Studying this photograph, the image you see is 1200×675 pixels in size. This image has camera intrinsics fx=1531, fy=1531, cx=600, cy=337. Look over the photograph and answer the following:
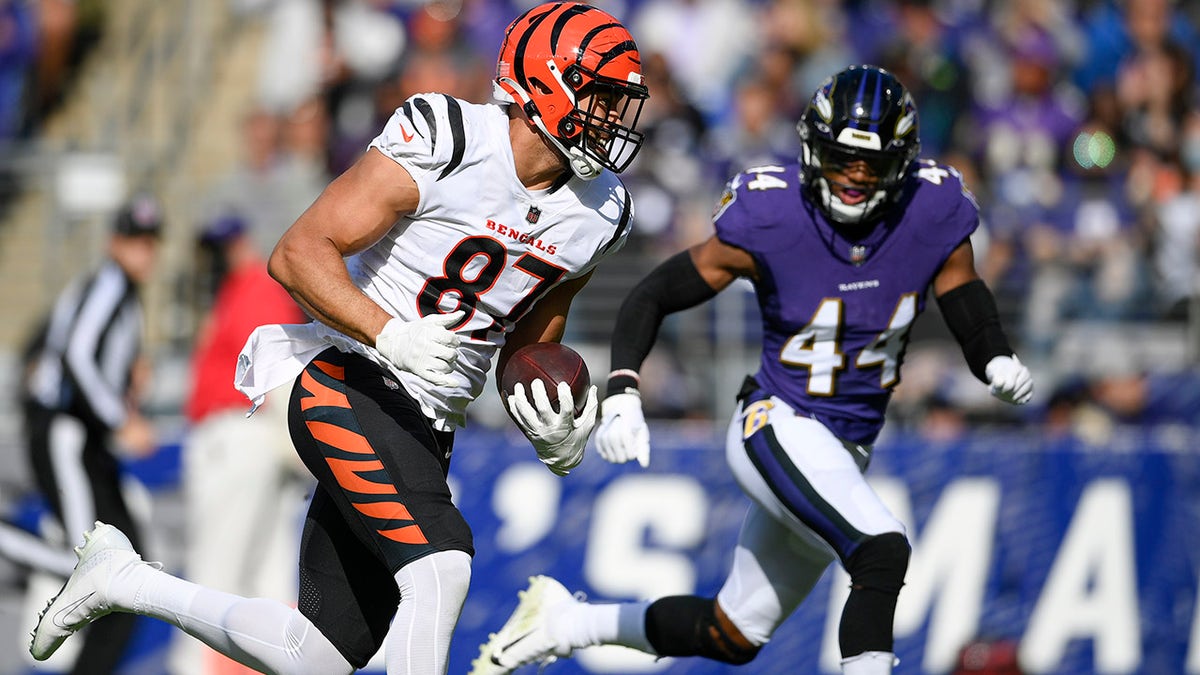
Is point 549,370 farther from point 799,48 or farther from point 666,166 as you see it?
point 799,48

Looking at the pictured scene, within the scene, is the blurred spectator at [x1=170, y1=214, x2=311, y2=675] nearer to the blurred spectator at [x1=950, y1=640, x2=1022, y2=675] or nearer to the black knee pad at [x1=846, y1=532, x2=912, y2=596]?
the blurred spectator at [x1=950, y1=640, x2=1022, y2=675]

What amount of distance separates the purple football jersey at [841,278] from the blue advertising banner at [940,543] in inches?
109

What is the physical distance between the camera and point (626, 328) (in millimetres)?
4988

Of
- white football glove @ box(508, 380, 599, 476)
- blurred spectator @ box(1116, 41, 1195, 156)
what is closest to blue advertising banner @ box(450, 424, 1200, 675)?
blurred spectator @ box(1116, 41, 1195, 156)

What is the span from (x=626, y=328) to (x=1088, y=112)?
6726mm

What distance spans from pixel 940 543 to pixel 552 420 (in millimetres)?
4290

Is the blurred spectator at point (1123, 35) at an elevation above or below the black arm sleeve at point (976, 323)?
above

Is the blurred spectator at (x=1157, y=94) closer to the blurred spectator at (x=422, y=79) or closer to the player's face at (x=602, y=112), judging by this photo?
the blurred spectator at (x=422, y=79)

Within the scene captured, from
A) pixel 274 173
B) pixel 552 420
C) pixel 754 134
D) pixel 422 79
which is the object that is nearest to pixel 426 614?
pixel 552 420

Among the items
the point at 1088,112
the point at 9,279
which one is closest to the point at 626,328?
the point at 9,279

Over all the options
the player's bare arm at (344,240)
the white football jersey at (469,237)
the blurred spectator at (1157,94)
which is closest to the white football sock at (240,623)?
the white football jersey at (469,237)

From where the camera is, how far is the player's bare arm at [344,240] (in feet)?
12.4

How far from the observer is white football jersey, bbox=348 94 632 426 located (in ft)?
12.8

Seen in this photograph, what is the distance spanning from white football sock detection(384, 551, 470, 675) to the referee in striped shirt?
3902 millimetres
